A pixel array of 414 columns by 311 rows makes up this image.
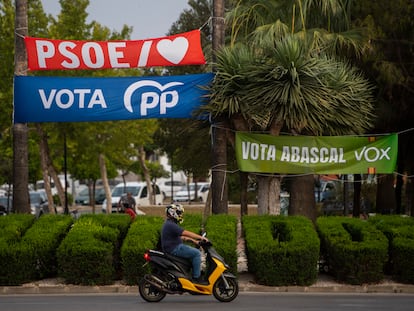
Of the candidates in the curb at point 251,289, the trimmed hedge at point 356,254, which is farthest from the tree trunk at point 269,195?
the curb at point 251,289

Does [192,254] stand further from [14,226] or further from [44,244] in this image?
[14,226]

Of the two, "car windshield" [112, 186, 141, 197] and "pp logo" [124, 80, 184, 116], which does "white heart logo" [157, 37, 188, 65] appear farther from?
"car windshield" [112, 186, 141, 197]

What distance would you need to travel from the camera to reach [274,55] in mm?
18094

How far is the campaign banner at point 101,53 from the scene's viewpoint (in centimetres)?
1792

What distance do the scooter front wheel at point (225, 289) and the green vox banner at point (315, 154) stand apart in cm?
533

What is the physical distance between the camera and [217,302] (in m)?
13.2

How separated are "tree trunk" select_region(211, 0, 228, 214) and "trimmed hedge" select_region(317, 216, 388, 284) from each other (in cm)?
290

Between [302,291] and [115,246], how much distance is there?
11.4 feet

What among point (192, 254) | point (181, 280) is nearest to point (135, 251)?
point (192, 254)

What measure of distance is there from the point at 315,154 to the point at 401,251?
361cm

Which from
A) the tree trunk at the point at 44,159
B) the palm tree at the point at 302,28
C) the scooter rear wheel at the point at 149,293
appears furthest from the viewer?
the tree trunk at the point at 44,159

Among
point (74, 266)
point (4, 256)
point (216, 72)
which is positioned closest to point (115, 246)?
point (74, 266)

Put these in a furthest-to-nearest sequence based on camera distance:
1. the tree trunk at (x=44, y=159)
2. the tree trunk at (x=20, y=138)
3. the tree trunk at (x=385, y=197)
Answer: the tree trunk at (x=44, y=159) → the tree trunk at (x=385, y=197) → the tree trunk at (x=20, y=138)

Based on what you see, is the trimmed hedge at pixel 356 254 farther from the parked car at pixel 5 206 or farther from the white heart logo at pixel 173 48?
the parked car at pixel 5 206
